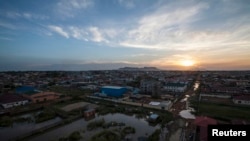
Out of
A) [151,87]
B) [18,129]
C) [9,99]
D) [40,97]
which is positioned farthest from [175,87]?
[9,99]

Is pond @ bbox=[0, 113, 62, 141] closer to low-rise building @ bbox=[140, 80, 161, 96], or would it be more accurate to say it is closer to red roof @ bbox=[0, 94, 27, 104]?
red roof @ bbox=[0, 94, 27, 104]

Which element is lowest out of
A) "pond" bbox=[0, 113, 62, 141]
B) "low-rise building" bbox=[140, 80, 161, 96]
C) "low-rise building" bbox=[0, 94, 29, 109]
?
"pond" bbox=[0, 113, 62, 141]

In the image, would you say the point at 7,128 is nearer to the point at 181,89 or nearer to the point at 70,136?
the point at 70,136

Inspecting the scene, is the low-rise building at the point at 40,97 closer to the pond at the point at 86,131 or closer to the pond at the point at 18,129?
the pond at the point at 18,129

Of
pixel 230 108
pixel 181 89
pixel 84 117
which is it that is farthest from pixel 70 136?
pixel 181 89

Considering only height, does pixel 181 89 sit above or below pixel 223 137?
below

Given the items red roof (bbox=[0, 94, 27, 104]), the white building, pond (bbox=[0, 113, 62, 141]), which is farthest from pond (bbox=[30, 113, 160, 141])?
the white building

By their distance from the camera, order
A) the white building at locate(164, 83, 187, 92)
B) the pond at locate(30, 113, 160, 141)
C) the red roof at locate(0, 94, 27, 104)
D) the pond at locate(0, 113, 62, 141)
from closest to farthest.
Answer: the pond at locate(30, 113, 160, 141) < the pond at locate(0, 113, 62, 141) < the red roof at locate(0, 94, 27, 104) < the white building at locate(164, 83, 187, 92)

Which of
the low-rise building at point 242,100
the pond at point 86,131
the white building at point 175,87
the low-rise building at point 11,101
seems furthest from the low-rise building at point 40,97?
the low-rise building at point 242,100
